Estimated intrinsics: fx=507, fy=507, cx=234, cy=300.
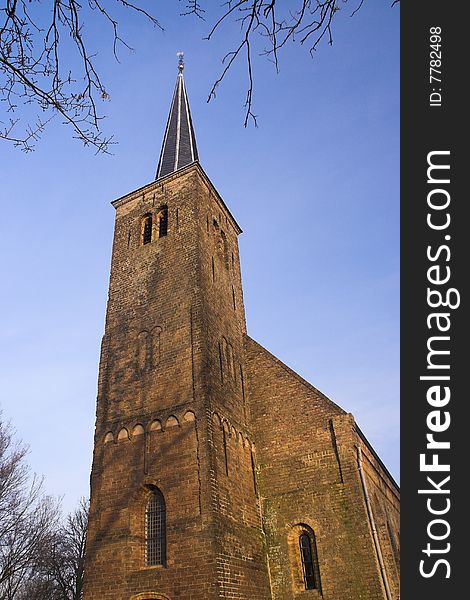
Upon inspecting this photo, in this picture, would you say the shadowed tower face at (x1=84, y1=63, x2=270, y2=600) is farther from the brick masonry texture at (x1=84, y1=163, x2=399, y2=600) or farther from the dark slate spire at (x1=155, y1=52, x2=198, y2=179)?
the dark slate spire at (x1=155, y1=52, x2=198, y2=179)

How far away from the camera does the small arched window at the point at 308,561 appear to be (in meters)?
12.9

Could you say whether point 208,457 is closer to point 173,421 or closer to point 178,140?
point 173,421

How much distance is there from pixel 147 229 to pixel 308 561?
1187 cm

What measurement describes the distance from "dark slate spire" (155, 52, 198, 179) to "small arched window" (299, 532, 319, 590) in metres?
13.7

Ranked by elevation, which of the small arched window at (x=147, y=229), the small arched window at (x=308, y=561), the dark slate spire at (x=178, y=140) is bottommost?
the small arched window at (x=308, y=561)

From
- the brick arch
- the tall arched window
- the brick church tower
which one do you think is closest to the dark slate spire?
the brick church tower

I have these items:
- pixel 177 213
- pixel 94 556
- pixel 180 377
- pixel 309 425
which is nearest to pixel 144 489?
pixel 94 556

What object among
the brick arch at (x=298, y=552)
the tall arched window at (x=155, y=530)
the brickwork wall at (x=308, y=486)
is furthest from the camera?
the brick arch at (x=298, y=552)

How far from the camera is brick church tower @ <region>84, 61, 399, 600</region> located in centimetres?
1172

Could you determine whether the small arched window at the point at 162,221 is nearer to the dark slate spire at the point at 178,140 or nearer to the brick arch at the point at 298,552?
the dark slate spire at the point at 178,140

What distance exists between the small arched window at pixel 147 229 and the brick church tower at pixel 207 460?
0.38 ft

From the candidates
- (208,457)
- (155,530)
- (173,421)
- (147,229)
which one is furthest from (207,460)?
(147,229)

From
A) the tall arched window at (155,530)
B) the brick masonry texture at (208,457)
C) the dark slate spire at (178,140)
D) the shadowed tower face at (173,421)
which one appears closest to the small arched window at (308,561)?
the brick masonry texture at (208,457)

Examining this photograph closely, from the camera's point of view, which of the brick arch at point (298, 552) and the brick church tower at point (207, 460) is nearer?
the brick church tower at point (207, 460)
